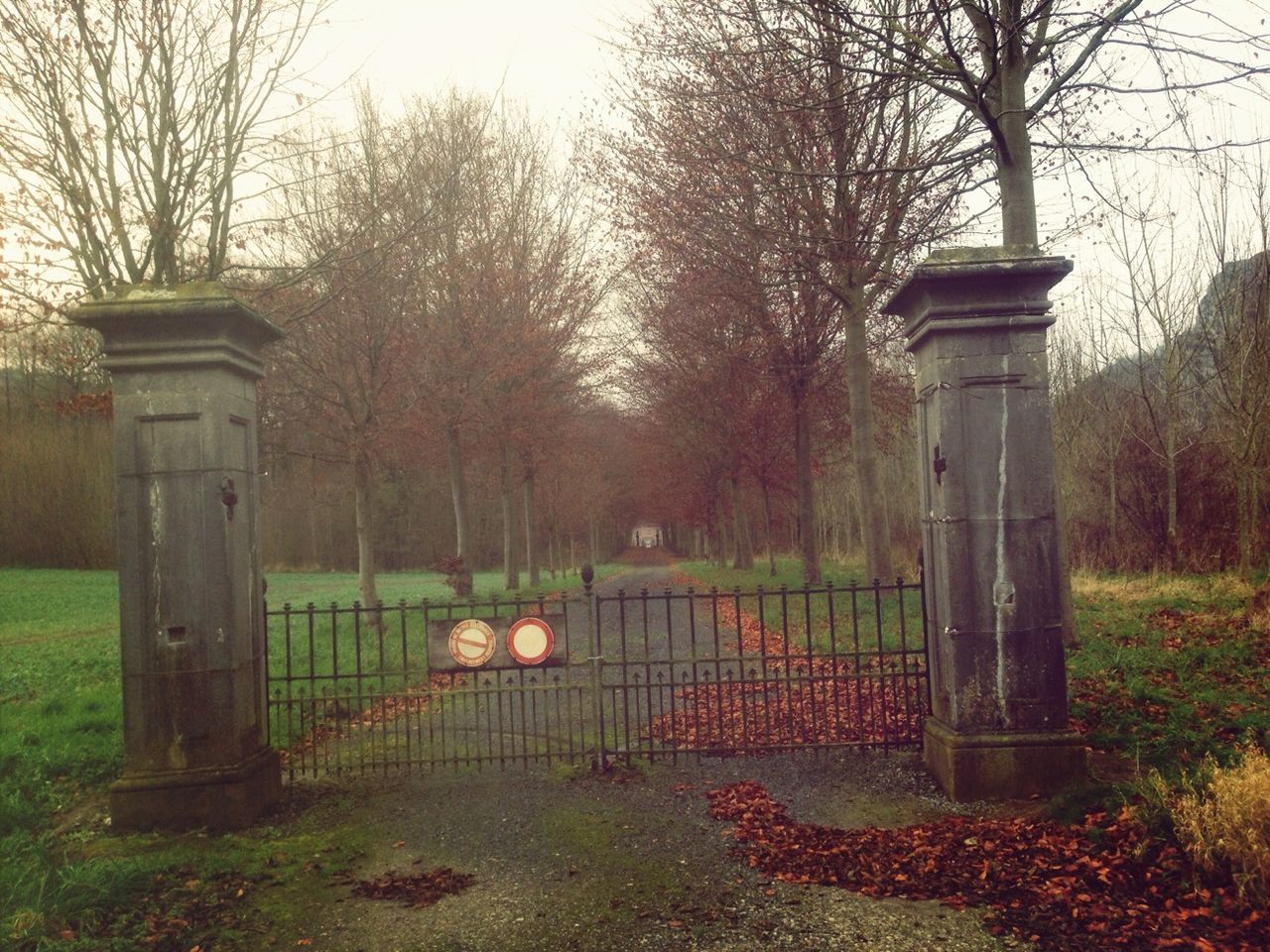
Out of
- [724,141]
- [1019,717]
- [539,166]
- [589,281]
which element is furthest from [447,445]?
[1019,717]

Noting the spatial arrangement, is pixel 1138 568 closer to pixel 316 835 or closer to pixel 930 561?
pixel 930 561

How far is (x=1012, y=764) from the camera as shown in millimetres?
5883

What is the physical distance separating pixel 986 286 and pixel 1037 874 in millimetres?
3628

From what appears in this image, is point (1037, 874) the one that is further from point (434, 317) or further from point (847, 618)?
point (434, 317)

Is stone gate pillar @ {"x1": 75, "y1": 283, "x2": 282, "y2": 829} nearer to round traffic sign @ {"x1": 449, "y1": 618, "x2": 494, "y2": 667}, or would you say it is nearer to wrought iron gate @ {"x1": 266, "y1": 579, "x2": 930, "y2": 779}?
wrought iron gate @ {"x1": 266, "y1": 579, "x2": 930, "y2": 779}

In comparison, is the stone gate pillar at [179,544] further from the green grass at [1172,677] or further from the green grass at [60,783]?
the green grass at [1172,677]

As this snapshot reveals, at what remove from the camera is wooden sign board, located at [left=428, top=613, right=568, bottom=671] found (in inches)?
274

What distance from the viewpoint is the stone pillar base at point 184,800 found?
5.86 meters

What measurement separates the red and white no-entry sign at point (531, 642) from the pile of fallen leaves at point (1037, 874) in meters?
1.89

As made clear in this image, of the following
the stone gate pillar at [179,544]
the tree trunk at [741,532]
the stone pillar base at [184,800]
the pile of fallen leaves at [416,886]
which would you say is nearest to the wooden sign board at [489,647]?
the stone gate pillar at [179,544]

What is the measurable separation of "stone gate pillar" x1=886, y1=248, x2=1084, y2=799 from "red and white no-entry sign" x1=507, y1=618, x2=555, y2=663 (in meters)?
2.95

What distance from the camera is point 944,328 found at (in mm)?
6062

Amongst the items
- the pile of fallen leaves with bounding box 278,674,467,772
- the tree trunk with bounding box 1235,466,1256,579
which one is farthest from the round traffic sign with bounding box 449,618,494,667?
the tree trunk with bounding box 1235,466,1256,579

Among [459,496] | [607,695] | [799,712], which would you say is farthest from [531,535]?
[799,712]
